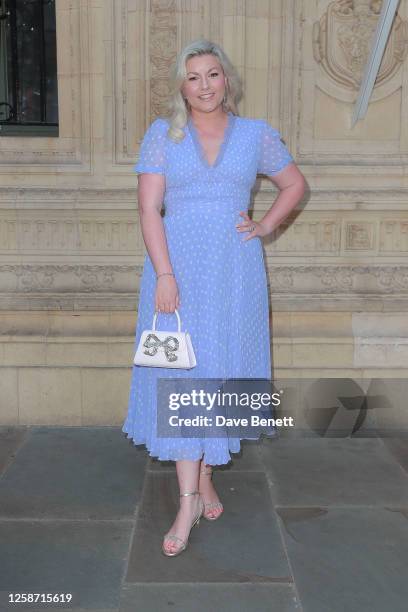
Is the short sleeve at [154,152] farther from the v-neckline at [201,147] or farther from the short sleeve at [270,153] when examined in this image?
the short sleeve at [270,153]

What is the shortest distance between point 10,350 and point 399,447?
2.68 metres

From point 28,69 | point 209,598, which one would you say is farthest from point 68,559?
point 28,69

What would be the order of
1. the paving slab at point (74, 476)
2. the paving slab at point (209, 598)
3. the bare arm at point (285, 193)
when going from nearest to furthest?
1. the paving slab at point (209, 598)
2. the bare arm at point (285, 193)
3. the paving slab at point (74, 476)

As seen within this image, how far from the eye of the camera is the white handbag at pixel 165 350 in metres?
2.79

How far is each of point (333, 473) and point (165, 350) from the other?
1670mm

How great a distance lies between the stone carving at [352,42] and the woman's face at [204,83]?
202cm

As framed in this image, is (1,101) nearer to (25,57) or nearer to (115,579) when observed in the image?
(25,57)

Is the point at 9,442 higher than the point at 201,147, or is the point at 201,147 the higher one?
the point at 201,147

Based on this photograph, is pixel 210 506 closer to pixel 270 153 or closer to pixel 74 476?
pixel 74 476

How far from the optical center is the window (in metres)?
4.93

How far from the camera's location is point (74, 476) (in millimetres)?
3881

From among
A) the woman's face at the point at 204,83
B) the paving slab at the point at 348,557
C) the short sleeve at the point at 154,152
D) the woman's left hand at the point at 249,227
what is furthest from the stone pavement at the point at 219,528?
the woman's face at the point at 204,83

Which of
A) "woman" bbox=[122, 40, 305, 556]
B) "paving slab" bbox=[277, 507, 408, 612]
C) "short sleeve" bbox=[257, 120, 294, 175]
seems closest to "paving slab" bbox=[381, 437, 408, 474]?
"paving slab" bbox=[277, 507, 408, 612]

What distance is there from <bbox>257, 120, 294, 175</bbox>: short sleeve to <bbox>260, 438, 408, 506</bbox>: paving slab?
1.72 meters
